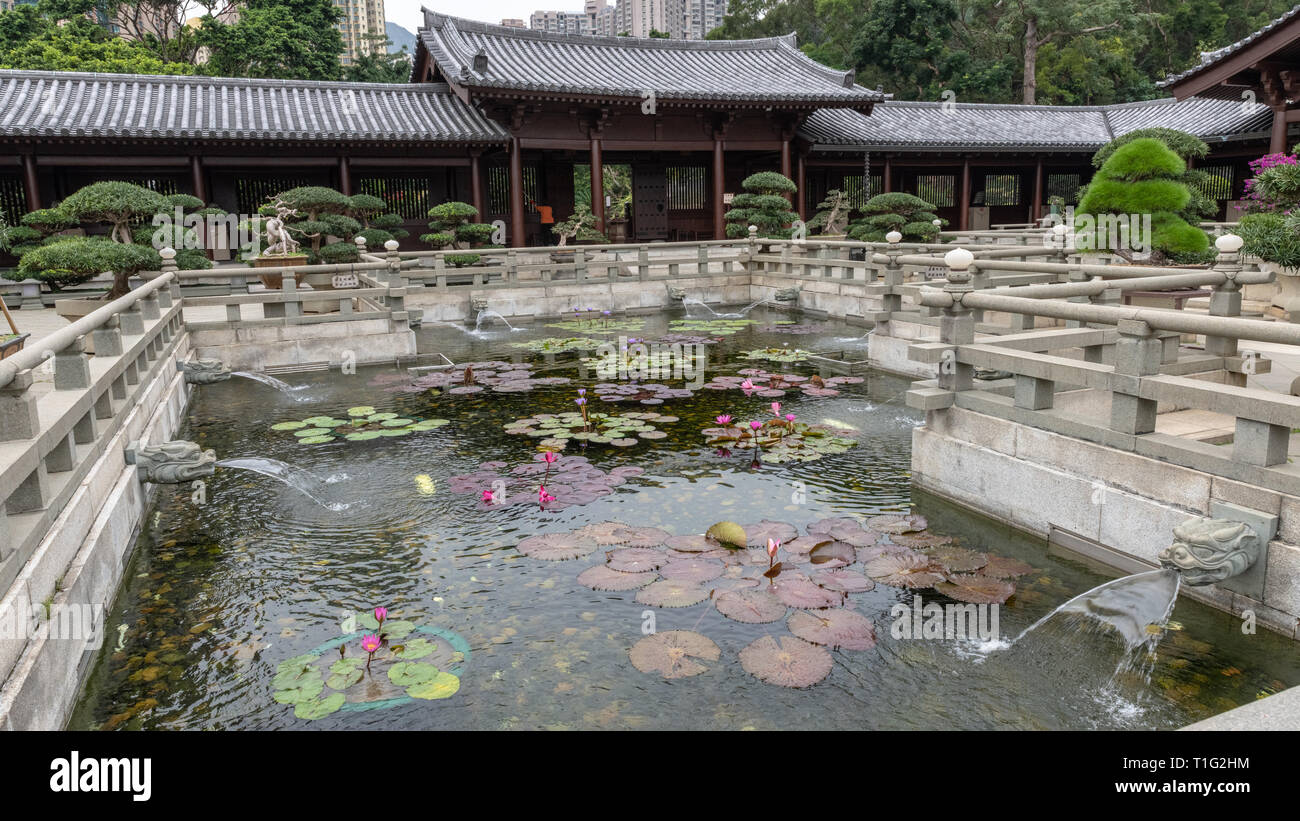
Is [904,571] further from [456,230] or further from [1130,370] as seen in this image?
[456,230]

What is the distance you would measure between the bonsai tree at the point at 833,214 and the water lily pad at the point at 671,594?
2067 cm

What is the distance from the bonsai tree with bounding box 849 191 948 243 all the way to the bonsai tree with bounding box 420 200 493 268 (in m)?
8.30

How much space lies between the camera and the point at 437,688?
4297mm

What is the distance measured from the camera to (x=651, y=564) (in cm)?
570

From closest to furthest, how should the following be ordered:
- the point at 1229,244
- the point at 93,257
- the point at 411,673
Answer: the point at 411,673, the point at 1229,244, the point at 93,257

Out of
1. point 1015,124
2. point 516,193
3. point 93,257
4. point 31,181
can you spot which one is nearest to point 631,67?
point 516,193

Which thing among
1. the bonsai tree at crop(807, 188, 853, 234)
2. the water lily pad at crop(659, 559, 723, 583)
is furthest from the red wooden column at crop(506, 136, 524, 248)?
the water lily pad at crop(659, 559, 723, 583)

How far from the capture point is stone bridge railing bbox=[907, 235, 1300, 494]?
15.3 ft

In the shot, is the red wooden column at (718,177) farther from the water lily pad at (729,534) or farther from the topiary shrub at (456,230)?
the water lily pad at (729,534)

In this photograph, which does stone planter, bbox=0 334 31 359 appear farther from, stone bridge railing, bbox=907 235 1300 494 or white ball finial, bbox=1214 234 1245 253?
white ball finial, bbox=1214 234 1245 253

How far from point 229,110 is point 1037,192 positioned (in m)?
23.0

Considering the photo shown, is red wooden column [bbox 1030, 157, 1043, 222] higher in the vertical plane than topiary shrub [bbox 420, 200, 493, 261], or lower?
higher

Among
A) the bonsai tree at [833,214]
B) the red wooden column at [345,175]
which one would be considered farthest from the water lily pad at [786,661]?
the bonsai tree at [833,214]

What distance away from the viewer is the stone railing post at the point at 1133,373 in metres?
5.22
